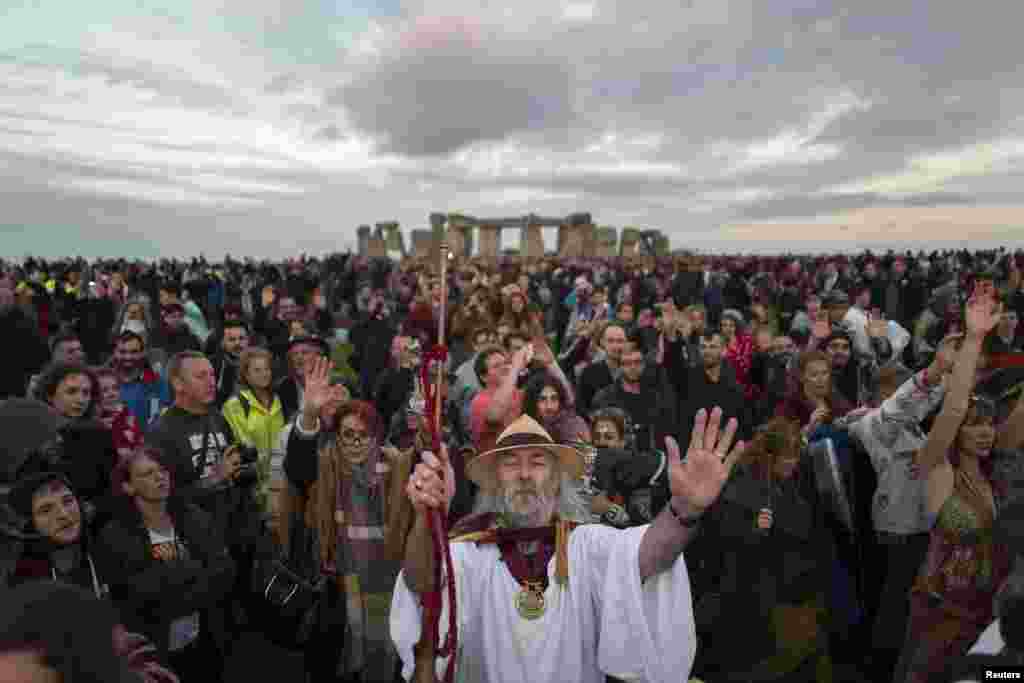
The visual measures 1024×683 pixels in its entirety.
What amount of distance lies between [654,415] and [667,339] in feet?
6.15

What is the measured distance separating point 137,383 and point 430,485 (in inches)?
183

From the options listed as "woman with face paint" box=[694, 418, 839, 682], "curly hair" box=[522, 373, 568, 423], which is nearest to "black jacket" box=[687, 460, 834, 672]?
"woman with face paint" box=[694, 418, 839, 682]

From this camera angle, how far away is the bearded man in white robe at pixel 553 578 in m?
2.21

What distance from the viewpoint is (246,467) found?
427 cm

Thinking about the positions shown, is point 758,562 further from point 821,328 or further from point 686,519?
point 821,328

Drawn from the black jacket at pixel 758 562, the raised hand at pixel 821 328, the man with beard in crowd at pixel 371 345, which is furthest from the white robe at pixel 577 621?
the man with beard in crowd at pixel 371 345

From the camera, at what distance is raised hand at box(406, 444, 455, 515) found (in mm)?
2125

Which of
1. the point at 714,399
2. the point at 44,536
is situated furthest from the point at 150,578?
the point at 714,399

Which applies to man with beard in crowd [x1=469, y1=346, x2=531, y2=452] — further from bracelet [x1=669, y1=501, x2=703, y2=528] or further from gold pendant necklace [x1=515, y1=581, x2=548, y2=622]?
bracelet [x1=669, y1=501, x2=703, y2=528]

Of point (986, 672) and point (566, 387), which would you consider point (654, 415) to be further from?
point (986, 672)

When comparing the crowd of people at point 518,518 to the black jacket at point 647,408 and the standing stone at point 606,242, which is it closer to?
the black jacket at point 647,408

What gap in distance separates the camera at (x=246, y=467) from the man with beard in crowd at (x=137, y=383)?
5.92ft

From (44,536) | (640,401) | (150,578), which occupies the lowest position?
(150,578)

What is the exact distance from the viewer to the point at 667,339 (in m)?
7.18
